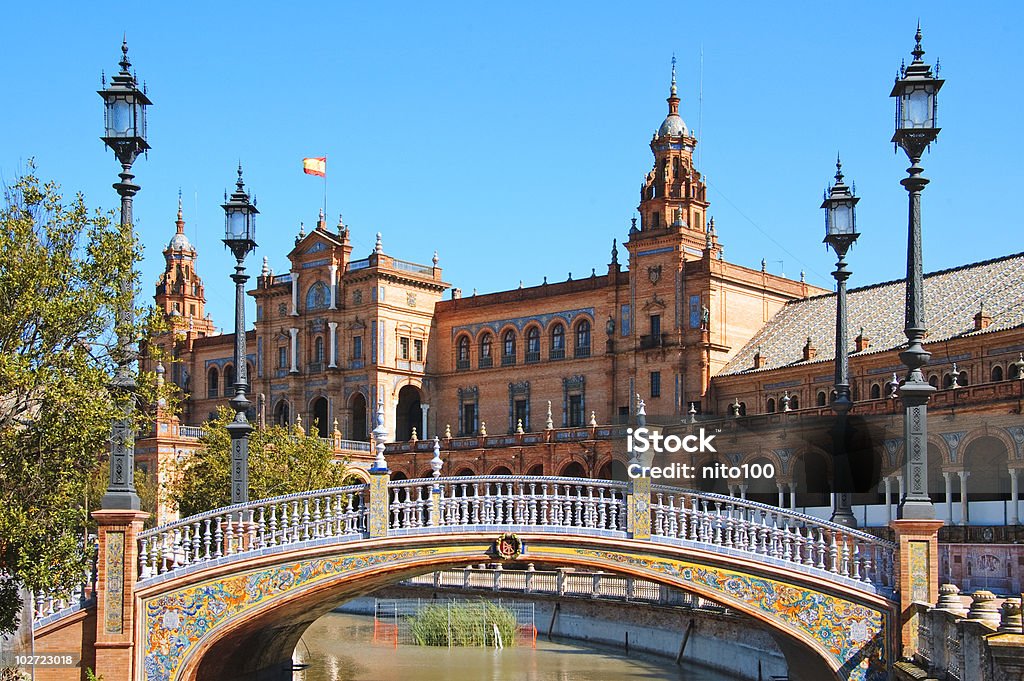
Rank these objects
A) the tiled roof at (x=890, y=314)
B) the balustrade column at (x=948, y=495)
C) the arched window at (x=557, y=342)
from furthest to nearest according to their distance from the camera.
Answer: the arched window at (x=557, y=342)
the tiled roof at (x=890, y=314)
the balustrade column at (x=948, y=495)

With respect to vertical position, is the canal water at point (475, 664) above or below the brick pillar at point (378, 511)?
below

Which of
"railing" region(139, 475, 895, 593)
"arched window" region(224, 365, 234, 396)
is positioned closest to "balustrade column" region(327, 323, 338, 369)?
"arched window" region(224, 365, 234, 396)

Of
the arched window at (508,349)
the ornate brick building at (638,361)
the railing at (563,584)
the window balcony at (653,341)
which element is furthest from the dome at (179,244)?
the railing at (563,584)

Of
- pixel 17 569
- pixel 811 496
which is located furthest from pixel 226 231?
pixel 811 496

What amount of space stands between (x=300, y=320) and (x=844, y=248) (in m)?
58.9

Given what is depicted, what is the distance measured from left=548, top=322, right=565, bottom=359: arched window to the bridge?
169 feet

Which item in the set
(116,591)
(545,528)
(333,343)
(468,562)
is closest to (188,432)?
(333,343)

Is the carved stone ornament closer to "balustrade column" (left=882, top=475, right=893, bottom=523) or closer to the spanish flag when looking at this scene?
"balustrade column" (left=882, top=475, right=893, bottom=523)

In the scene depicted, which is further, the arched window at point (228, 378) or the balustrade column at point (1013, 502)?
the arched window at point (228, 378)

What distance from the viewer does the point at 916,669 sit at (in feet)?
62.4

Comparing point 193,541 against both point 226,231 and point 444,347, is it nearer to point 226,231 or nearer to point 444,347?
point 226,231

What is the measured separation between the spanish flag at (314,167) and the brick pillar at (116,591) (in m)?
50.0

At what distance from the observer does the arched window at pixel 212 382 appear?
90812 mm

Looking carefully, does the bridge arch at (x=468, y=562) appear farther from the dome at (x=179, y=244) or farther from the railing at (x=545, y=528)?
the dome at (x=179, y=244)
